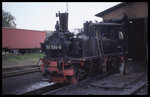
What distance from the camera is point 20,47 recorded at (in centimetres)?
2697

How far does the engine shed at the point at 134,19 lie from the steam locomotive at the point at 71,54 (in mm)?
3106

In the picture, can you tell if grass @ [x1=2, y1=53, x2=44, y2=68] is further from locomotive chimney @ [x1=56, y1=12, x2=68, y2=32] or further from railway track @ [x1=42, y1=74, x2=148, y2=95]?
railway track @ [x1=42, y1=74, x2=148, y2=95]

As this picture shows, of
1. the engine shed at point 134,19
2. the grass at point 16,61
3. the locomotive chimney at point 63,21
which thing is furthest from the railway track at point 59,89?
the grass at point 16,61

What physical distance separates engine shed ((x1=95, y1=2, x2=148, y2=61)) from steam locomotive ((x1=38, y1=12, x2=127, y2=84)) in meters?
3.11

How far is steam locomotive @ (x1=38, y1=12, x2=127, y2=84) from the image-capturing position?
30.7 feet

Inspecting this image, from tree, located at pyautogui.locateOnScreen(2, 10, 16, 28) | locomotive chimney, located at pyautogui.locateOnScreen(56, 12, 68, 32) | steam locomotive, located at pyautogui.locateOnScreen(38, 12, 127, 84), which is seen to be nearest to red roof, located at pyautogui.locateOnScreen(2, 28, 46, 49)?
steam locomotive, located at pyautogui.locateOnScreen(38, 12, 127, 84)

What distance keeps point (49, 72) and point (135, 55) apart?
33.7ft

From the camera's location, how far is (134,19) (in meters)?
14.7

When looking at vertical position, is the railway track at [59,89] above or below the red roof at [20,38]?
below

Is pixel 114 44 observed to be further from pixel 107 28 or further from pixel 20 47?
pixel 20 47

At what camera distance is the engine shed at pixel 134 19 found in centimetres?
1351

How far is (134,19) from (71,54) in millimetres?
7041

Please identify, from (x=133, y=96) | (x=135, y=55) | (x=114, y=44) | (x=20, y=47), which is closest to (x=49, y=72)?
(x=133, y=96)

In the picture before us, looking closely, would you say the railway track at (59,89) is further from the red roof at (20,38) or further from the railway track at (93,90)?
the red roof at (20,38)
